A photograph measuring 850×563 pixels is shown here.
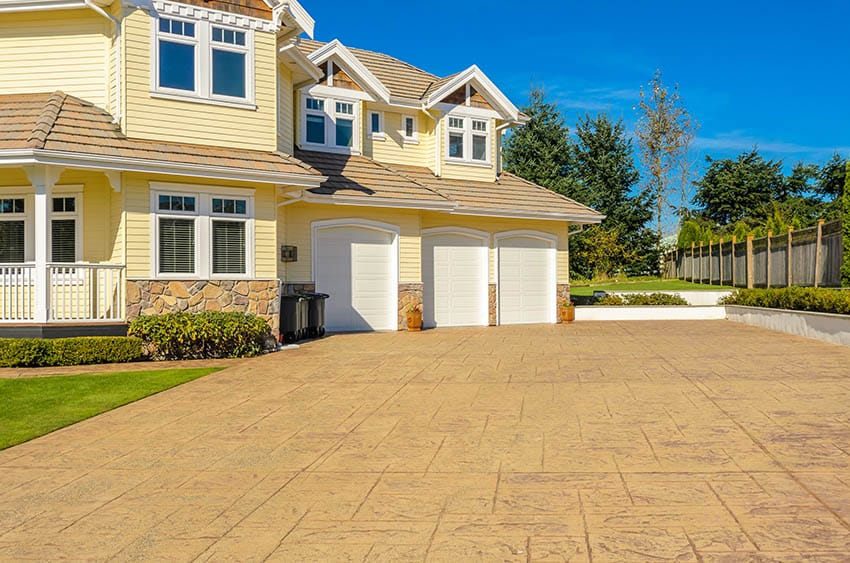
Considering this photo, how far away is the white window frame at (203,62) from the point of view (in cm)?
1428

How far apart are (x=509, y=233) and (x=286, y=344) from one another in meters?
8.35

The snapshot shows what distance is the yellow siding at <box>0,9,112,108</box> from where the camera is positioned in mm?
15070

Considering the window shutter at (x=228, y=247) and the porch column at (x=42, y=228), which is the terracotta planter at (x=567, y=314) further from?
the porch column at (x=42, y=228)

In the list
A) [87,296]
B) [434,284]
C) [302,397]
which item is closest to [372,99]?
[434,284]

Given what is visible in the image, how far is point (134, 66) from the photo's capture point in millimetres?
14070

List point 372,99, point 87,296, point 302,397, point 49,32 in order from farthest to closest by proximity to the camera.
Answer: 1. point 372,99
2. point 49,32
3. point 87,296
4. point 302,397

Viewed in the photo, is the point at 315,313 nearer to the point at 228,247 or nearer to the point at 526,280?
the point at 228,247

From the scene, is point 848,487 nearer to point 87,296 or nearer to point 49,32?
point 87,296

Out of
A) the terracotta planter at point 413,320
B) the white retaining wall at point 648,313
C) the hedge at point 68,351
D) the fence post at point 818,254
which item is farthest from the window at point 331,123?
the fence post at point 818,254

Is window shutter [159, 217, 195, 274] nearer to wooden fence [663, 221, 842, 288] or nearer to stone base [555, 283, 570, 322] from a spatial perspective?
stone base [555, 283, 570, 322]

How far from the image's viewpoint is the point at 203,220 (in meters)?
14.5

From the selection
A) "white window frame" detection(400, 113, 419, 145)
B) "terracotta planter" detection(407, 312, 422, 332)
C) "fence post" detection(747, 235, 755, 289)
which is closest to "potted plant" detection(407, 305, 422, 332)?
"terracotta planter" detection(407, 312, 422, 332)

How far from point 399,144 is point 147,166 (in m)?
9.49

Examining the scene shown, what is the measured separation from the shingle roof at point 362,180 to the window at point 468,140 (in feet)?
8.38
